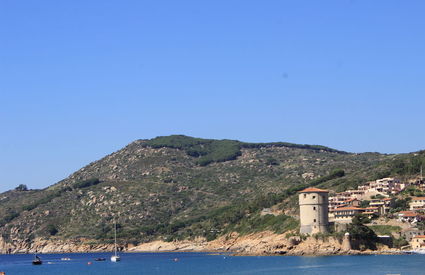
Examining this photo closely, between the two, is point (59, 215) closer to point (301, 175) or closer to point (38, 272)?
point (301, 175)

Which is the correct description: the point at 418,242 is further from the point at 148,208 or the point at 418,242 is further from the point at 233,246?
the point at 148,208

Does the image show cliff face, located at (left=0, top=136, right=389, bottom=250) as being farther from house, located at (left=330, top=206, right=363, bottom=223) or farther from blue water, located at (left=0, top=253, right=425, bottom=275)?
blue water, located at (left=0, top=253, right=425, bottom=275)

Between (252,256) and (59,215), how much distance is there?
83641mm

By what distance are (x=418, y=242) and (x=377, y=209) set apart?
45.1ft

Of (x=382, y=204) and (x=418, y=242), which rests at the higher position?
(x=382, y=204)

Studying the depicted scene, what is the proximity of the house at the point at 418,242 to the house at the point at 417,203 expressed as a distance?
10.9 metres

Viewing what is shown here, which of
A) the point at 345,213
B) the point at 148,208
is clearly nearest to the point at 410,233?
the point at 345,213

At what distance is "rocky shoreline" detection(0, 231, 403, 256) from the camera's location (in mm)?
98688

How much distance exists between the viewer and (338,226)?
100125mm

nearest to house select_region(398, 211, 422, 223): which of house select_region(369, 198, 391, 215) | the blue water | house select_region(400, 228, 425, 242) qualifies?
house select_region(400, 228, 425, 242)

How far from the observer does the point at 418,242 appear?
98188mm

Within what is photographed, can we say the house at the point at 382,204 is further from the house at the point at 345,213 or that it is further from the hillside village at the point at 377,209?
the house at the point at 345,213

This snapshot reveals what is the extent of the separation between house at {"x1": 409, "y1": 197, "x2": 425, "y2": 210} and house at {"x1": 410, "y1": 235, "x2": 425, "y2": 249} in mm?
10939

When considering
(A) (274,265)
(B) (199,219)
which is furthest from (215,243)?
(A) (274,265)
